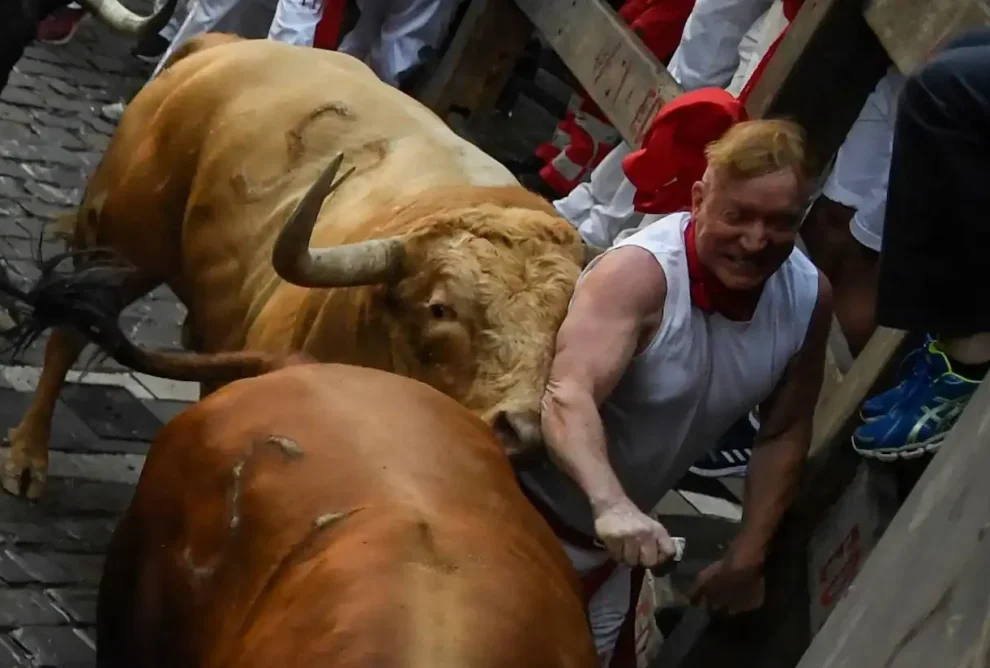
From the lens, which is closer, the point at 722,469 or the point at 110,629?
the point at 110,629

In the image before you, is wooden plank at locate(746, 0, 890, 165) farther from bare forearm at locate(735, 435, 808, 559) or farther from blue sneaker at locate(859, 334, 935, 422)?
bare forearm at locate(735, 435, 808, 559)

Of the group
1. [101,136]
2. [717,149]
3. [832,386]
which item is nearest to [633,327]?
[717,149]

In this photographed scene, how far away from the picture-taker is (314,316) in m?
3.37

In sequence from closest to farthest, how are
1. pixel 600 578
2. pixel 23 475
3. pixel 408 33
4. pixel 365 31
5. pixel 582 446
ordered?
pixel 582 446
pixel 600 578
pixel 23 475
pixel 408 33
pixel 365 31

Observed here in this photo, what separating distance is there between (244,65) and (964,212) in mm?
2561

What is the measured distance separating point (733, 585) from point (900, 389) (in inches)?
22.8

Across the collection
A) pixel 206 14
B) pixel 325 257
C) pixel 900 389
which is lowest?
pixel 206 14

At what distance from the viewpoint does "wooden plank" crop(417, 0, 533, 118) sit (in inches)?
237

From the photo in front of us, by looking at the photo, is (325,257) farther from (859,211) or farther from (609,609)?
(859,211)

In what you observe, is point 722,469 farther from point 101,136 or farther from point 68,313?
point 101,136

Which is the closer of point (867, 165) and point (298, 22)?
point (867, 165)

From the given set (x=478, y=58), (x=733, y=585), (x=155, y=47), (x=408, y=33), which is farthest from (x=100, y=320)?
(x=155, y=47)

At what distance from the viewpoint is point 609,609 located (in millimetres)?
3049

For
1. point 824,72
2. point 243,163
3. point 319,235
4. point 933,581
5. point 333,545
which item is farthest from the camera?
point 243,163
